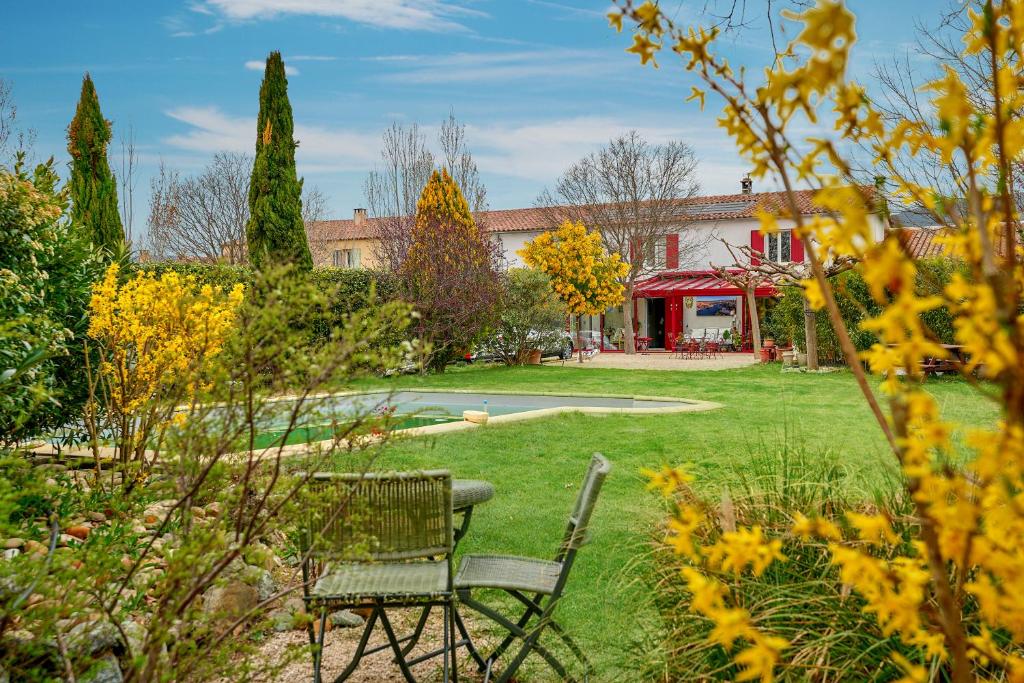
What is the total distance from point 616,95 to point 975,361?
30.5 metres

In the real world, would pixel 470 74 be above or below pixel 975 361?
above

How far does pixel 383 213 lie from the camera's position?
33.3 meters

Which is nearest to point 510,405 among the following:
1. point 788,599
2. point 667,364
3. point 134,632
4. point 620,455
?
point 620,455

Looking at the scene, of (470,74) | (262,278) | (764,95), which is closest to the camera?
(764,95)

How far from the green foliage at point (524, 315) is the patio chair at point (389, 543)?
17960 millimetres

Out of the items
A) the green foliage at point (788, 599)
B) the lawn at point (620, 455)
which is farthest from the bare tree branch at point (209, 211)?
the green foliage at point (788, 599)

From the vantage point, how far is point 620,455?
29.7 feet

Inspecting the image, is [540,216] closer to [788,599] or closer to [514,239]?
[514,239]

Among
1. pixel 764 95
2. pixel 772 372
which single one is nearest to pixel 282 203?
pixel 772 372

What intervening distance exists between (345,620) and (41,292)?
335cm

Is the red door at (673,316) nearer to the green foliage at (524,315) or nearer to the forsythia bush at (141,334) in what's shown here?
the green foliage at (524,315)

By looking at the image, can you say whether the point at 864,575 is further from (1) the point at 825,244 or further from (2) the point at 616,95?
(2) the point at 616,95

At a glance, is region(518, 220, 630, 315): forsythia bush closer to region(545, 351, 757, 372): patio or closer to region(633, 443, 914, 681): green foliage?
region(545, 351, 757, 372): patio

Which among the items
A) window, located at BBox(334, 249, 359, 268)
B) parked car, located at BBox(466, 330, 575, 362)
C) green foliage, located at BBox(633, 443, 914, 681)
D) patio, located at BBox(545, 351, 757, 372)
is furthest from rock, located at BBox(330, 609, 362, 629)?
window, located at BBox(334, 249, 359, 268)
